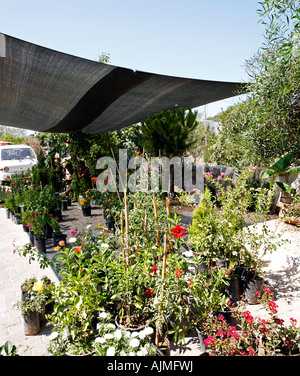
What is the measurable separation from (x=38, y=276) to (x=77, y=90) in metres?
2.88

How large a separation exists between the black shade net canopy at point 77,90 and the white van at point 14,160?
4.59 meters

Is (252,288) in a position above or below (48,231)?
below

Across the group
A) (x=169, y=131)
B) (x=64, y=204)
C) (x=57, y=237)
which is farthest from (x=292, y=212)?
(x=64, y=204)

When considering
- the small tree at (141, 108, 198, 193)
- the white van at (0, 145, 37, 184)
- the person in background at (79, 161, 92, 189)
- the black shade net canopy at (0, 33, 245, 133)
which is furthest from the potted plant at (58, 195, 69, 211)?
the white van at (0, 145, 37, 184)

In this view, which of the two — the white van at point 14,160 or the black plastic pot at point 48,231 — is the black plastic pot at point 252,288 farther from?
the white van at point 14,160

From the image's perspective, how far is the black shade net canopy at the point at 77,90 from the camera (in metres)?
3.41

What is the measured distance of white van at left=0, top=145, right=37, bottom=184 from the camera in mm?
10203

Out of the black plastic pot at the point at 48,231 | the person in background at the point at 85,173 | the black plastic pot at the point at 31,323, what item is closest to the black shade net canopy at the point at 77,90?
the person in background at the point at 85,173

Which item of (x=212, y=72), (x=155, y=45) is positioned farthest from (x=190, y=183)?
(x=155, y=45)

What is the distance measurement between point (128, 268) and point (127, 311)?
37 cm

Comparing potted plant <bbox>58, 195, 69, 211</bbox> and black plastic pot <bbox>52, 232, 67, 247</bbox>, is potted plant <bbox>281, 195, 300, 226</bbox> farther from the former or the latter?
potted plant <bbox>58, 195, 69, 211</bbox>

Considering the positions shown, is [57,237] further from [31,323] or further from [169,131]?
[169,131]

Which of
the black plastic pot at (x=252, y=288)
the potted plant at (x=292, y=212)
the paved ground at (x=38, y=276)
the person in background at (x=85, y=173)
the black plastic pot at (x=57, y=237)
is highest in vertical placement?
the person in background at (x=85, y=173)

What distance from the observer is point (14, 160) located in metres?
10.9
